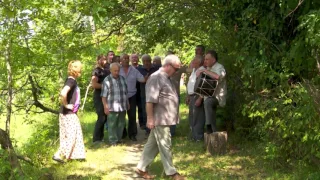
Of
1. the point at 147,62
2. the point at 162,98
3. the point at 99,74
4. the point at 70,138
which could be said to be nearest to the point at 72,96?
the point at 70,138

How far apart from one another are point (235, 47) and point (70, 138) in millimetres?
3310

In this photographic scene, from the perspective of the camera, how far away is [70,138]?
316 inches

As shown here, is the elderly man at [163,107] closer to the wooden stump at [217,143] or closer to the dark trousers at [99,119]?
the wooden stump at [217,143]

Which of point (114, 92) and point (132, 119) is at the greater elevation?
point (114, 92)

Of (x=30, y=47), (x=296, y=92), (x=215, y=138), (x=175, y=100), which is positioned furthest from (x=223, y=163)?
(x=30, y=47)

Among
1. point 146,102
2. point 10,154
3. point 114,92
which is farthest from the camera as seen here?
point 114,92

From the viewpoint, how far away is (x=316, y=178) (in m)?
5.80

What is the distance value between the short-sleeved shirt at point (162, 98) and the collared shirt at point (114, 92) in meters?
2.79

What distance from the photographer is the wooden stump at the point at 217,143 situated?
8.20 meters

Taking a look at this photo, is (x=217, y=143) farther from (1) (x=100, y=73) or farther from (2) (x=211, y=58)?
(1) (x=100, y=73)

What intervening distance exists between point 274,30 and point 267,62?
541 millimetres

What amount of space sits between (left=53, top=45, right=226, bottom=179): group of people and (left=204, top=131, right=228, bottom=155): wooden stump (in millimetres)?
495

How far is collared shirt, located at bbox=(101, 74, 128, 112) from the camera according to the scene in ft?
30.6

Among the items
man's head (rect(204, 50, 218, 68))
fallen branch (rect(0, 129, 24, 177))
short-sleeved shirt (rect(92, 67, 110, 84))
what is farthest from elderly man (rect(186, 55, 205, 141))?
fallen branch (rect(0, 129, 24, 177))
